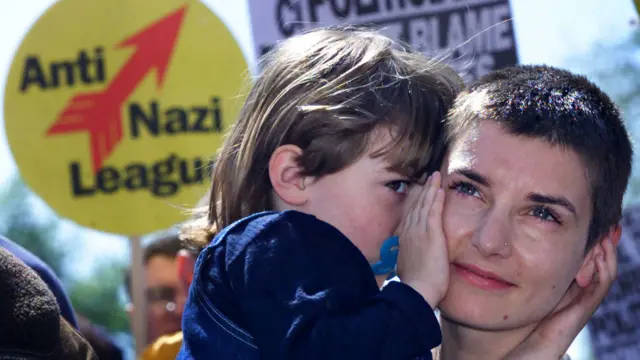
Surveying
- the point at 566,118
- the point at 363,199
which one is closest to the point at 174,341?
the point at 363,199

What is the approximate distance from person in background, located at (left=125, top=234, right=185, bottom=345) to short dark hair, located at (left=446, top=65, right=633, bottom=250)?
283 centimetres

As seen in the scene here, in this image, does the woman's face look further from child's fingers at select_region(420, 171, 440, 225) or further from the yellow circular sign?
the yellow circular sign

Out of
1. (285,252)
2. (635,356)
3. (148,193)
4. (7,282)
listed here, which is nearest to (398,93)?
(285,252)

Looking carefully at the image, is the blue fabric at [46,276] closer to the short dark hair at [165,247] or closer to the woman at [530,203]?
the woman at [530,203]

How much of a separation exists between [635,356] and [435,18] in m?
1.51

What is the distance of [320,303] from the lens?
1787 millimetres

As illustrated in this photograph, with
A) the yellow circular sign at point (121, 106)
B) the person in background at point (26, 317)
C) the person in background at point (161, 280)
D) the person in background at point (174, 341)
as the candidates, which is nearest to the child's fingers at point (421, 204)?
the person in background at point (26, 317)

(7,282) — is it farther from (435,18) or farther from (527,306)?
(435,18)

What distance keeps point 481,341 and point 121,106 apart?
8.31 ft

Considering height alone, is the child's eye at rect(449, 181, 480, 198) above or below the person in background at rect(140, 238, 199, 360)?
above

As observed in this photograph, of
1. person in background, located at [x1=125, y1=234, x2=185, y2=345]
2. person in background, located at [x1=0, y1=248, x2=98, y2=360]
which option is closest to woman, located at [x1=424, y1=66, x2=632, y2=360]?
person in background, located at [x1=0, y1=248, x2=98, y2=360]

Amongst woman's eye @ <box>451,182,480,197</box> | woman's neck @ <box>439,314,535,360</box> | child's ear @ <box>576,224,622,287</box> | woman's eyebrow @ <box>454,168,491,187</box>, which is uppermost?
woman's eyebrow @ <box>454,168,491,187</box>

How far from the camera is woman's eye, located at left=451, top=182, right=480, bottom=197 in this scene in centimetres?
202

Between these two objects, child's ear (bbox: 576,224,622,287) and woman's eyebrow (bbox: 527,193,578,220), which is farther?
child's ear (bbox: 576,224,622,287)
